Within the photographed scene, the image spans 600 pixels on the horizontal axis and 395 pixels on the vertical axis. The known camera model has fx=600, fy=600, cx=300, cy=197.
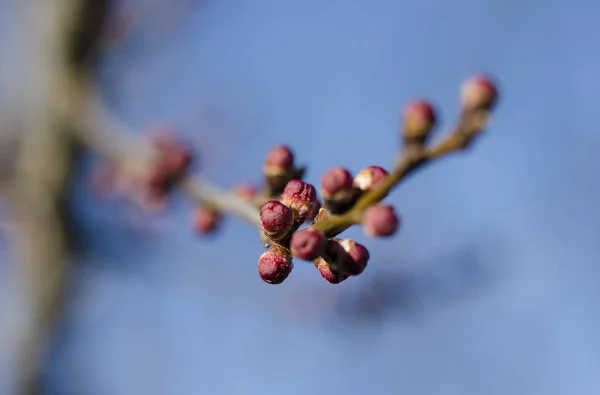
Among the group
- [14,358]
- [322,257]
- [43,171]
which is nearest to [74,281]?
[14,358]

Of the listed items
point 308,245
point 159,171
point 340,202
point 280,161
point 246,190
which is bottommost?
point 308,245

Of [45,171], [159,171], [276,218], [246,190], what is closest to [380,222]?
[276,218]

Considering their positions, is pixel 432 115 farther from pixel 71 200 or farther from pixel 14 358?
pixel 14 358

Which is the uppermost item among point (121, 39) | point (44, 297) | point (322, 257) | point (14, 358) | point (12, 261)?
point (121, 39)

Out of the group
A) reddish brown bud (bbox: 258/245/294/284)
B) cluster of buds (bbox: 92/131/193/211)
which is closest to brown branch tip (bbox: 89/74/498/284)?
reddish brown bud (bbox: 258/245/294/284)

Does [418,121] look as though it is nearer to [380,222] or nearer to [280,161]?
[380,222]

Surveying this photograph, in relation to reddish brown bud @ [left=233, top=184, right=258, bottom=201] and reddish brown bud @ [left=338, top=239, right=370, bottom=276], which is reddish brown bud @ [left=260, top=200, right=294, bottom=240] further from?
reddish brown bud @ [left=233, top=184, right=258, bottom=201]
